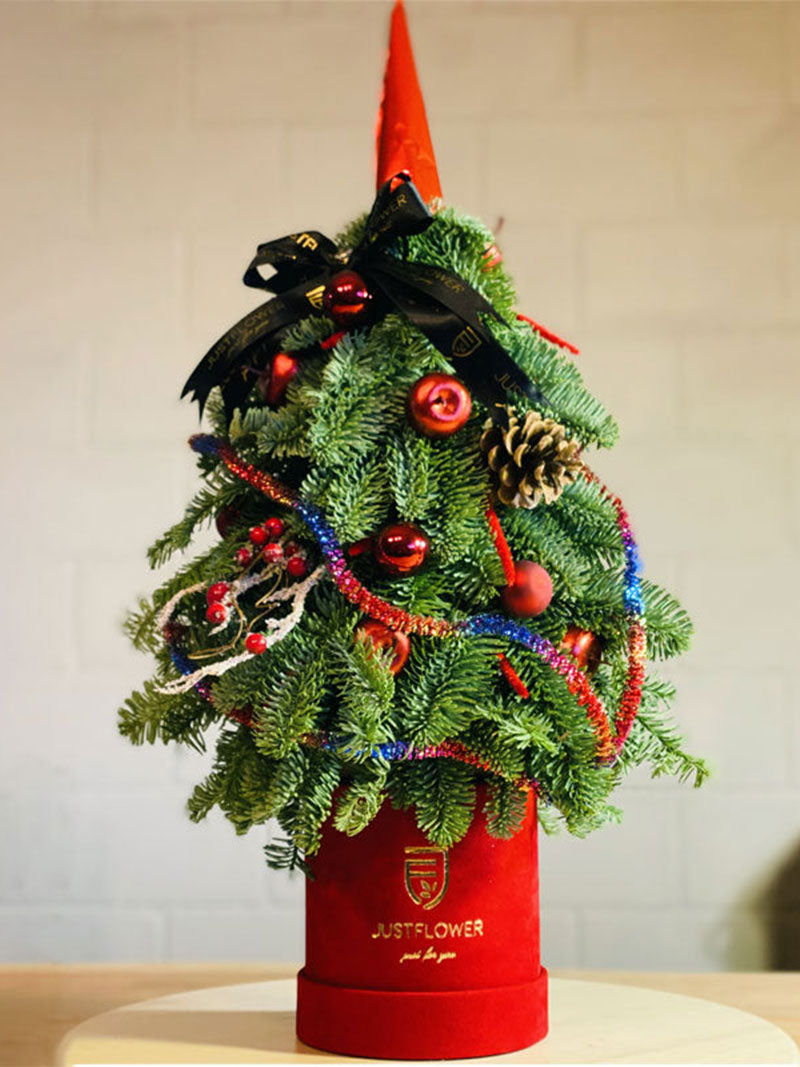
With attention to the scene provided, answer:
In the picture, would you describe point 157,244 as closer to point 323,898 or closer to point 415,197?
point 415,197

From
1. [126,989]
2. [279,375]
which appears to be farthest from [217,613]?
[126,989]

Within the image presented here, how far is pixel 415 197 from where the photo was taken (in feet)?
2.15

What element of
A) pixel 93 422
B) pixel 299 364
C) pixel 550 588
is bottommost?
pixel 550 588

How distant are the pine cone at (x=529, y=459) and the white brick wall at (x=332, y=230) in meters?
0.75

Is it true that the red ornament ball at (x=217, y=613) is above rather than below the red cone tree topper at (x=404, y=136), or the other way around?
below

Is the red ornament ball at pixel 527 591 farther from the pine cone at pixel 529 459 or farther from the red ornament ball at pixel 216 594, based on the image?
the red ornament ball at pixel 216 594

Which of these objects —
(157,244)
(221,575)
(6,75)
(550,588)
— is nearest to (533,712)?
(550,588)

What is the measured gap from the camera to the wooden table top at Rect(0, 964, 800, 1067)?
832 mm

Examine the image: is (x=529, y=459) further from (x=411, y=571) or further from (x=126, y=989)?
(x=126, y=989)

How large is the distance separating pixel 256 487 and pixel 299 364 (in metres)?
0.07

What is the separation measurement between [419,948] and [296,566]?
0.66 feet

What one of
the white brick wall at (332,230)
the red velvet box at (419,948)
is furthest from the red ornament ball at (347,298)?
the white brick wall at (332,230)

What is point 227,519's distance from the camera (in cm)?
72

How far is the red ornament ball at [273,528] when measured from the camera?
66cm
